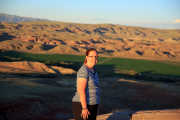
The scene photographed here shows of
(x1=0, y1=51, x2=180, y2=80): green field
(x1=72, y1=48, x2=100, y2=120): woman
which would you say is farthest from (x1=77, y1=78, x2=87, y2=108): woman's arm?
(x1=0, y1=51, x2=180, y2=80): green field

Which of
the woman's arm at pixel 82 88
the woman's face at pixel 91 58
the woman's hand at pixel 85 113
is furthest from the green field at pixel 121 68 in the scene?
the woman's arm at pixel 82 88

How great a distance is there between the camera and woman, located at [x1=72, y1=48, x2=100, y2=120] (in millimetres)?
3197

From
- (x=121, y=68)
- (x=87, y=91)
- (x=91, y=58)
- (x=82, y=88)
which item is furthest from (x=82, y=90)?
(x=121, y=68)

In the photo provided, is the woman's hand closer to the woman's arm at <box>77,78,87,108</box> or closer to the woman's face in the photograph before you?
the woman's arm at <box>77,78,87,108</box>

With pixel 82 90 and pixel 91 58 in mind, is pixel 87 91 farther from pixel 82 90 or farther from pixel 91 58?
pixel 91 58

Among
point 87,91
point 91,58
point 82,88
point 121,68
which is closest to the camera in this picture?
point 82,88

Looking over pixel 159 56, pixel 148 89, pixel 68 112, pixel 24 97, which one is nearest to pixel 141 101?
pixel 148 89

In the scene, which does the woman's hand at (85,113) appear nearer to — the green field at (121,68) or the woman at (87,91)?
the woman at (87,91)

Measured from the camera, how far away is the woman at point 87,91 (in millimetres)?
3197

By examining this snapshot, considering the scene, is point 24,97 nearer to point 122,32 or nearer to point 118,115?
point 118,115

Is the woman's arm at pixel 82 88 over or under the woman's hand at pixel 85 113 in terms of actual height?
over

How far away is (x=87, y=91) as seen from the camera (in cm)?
328

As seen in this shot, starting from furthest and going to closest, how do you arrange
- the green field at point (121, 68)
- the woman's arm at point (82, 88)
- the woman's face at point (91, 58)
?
the green field at point (121, 68) < the woman's face at point (91, 58) < the woman's arm at point (82, 88)

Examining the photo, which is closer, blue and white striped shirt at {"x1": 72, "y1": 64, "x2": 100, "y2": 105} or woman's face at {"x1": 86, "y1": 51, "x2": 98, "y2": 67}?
blue and white striped shirt at {"x1": 72, "y1": 64, "x2": 100, "y2": 105}
